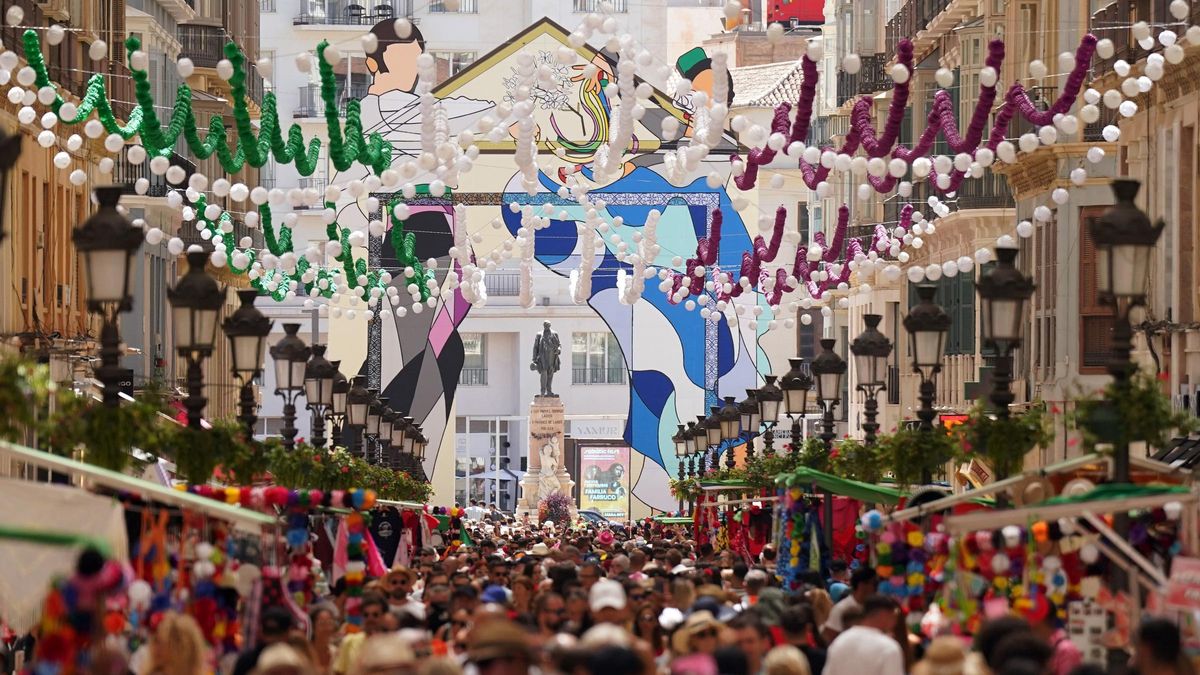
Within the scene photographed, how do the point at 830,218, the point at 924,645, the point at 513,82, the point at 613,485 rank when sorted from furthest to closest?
the point at 613,485 → the point at 830,218 → the point at 513,82 → the point at 924,645

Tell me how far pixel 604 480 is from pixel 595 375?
1226 cm

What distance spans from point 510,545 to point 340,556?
16116mm

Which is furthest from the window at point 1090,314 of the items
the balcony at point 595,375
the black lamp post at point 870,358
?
the balcony at point 595,375

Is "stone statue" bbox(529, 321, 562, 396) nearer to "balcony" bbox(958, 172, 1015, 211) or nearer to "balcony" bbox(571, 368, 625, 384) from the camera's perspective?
"balcony" bbox(571, 368, 625, 384)

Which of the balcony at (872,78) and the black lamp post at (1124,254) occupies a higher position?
the balcony at (872,78)

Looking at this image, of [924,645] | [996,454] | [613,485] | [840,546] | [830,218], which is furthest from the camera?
[613,485]

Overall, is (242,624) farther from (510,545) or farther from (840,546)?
(510,545)

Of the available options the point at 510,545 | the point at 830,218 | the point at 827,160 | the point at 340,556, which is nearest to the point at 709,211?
the point at 830,218

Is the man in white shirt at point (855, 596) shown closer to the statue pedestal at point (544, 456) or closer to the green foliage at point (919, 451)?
the green foliage at point (919, 451)

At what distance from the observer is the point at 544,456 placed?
8088 cm

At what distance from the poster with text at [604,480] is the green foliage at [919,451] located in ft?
178

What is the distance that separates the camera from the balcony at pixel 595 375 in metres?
89.0

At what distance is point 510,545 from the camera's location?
121 feet

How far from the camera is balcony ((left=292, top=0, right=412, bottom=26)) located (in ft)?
287
